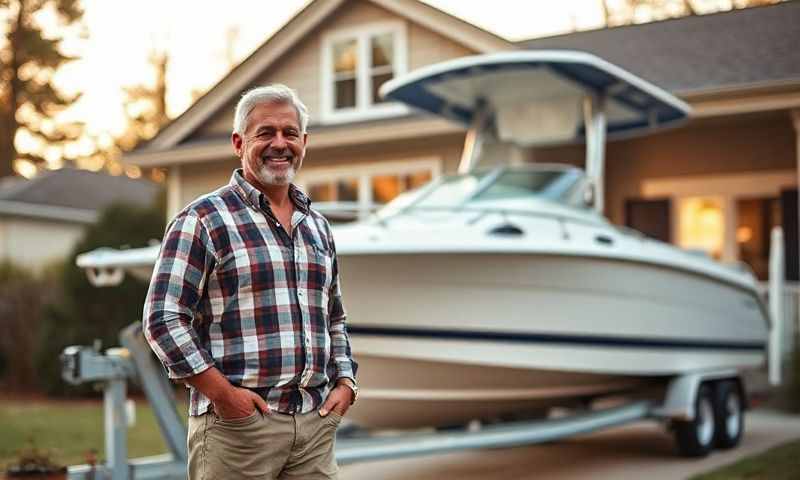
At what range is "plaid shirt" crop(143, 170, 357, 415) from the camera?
8.88ft

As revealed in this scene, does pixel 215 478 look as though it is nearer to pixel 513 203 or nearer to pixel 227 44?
pixel 513 203

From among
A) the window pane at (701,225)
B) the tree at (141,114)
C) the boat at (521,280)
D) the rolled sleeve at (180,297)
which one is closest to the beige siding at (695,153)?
the window pane at (701,225)

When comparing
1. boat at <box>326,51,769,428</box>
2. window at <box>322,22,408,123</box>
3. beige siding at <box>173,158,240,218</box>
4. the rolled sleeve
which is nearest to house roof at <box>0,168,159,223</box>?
beige siding at <box>173,158,240,218</box>

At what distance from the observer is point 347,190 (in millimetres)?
14070

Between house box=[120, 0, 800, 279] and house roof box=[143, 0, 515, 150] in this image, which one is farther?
house roof box=[143, 0, 515, 150]

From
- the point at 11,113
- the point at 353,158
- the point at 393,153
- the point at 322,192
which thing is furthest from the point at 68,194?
the point at 393,153

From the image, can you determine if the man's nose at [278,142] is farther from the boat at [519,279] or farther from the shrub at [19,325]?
the shrub at [19,325]

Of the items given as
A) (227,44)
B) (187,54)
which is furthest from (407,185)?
(187,54)

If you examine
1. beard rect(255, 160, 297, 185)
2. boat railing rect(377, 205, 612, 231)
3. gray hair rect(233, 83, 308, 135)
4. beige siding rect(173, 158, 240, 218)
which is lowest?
beard rect(255, 160, 297, 185)

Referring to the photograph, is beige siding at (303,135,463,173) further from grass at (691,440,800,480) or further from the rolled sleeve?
the rolled sleeve

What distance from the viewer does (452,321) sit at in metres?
6.27

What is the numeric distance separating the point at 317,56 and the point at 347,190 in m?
2.32

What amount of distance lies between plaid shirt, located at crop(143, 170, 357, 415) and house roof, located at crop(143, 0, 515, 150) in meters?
10.2

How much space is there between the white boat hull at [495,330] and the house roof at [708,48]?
14.9ft
